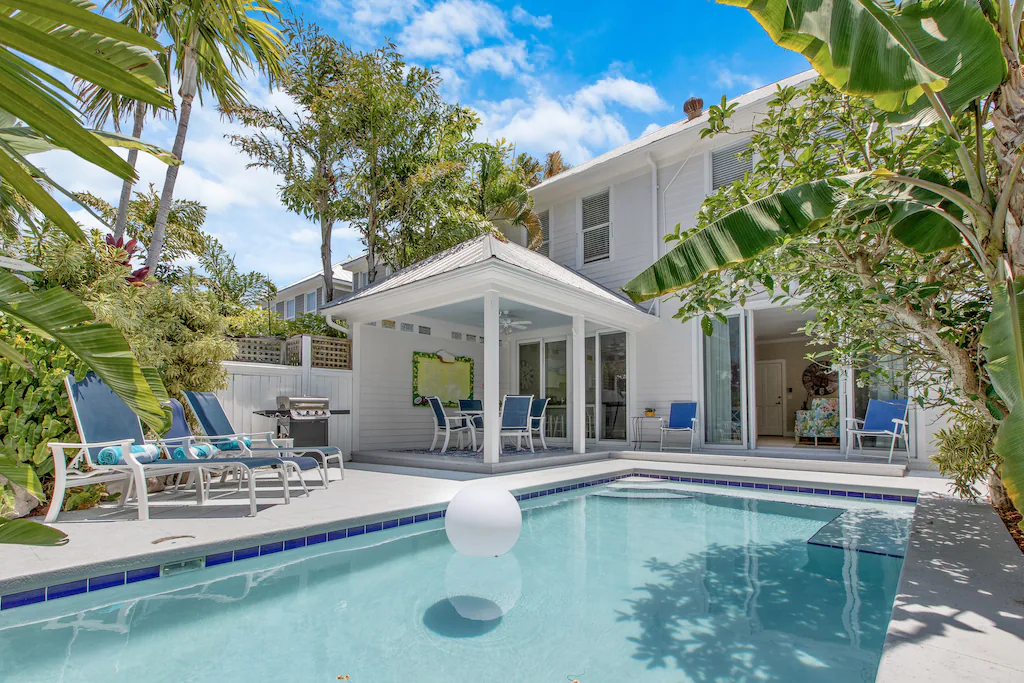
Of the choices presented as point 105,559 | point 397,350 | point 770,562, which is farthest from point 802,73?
point 105,559

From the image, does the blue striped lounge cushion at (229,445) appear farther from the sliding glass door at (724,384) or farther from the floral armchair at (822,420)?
the floral armchair at (822,420)

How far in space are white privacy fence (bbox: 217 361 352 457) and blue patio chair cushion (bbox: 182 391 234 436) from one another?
1.58m

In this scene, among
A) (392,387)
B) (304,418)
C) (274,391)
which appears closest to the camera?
(304,418)

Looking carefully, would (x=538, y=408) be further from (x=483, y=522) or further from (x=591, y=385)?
(x=483, y=522)

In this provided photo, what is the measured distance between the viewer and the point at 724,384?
10.6 meters

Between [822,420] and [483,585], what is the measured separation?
10303 millimetres

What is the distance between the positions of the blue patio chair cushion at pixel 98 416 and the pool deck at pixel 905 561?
0.70 metres

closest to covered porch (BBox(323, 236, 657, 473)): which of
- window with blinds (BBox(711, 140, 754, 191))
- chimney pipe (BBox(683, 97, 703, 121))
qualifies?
window with blinds (BBox(711, 140, 754, 191))

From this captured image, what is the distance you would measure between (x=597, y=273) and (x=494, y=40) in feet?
18.8

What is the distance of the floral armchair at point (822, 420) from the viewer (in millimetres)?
11711

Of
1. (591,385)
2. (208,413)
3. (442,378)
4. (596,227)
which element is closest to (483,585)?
(208,413)

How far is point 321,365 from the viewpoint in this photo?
33.0ft

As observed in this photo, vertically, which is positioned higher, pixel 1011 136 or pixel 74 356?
pixel 1011 136

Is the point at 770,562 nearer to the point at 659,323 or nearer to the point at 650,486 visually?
the point at 650,486
